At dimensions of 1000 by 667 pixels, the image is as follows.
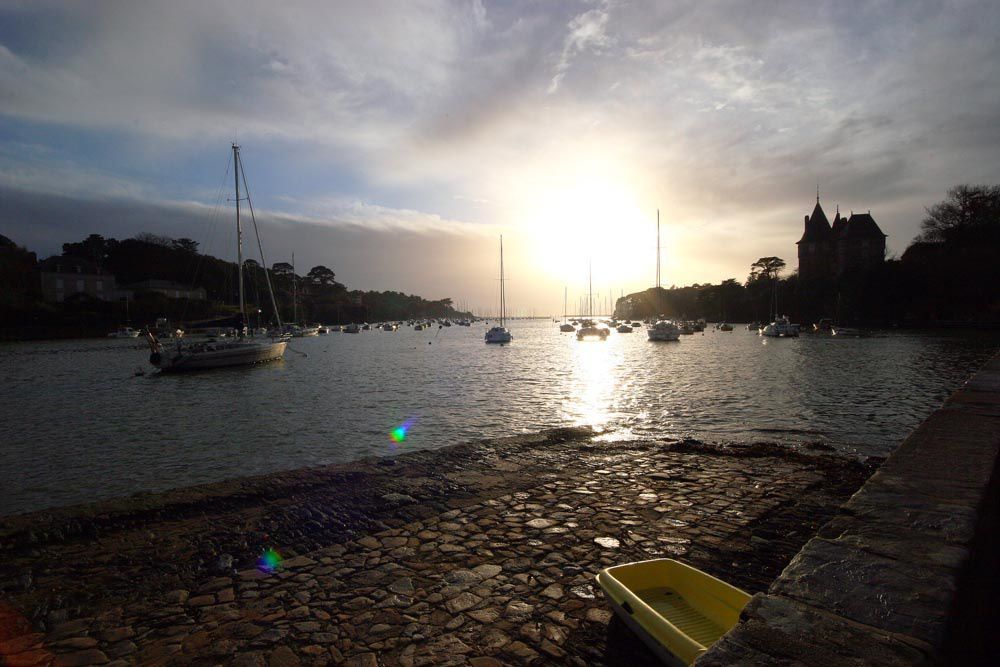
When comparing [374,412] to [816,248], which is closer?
[374,412]

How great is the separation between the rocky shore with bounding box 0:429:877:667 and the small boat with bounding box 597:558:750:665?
1.05 feet

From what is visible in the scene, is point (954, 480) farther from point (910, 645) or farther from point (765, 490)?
point (765, 490)

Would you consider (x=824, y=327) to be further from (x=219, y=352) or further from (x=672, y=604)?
(x=672, y=604)

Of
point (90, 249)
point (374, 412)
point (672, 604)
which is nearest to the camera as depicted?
point (672, 604)

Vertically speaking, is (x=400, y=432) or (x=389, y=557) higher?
(x=389, y=557)

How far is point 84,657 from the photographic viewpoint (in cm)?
407

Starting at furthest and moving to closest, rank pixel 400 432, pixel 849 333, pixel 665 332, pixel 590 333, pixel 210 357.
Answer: pixel 590 333 → pixel 665 332 → pixel 849 333 → pixel 210 357 → pixel 400 432

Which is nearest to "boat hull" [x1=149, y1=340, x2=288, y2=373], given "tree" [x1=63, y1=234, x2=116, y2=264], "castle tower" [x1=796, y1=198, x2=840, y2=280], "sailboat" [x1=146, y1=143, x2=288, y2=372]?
"sailboat" [x1=146, y1=143, x2=288, y2=372]

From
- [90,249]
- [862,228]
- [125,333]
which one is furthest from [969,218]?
[90,249]

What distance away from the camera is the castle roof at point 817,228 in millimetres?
120806

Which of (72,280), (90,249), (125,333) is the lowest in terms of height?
(125,333)

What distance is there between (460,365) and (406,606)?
38.8 m

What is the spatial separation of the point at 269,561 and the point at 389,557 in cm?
140

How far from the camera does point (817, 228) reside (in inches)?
4813
